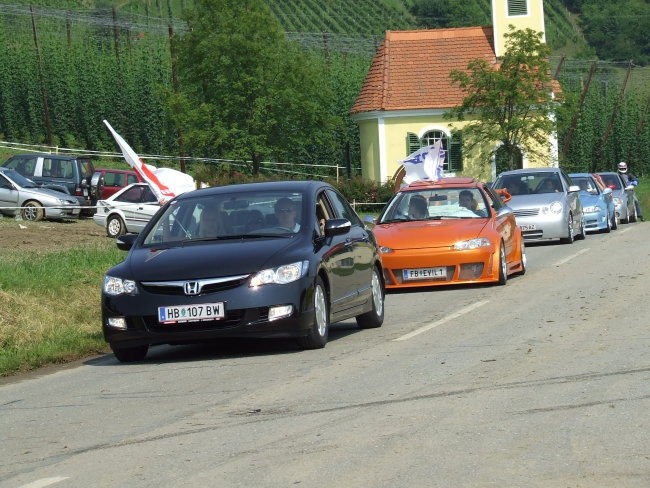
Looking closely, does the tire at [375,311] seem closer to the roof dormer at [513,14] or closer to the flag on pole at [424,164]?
the flag on pole at [424,164]

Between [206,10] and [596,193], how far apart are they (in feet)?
66.1

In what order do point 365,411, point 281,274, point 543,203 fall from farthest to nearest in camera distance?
point 543,203 → point 281,274 → point 365,411

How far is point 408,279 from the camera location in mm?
19312

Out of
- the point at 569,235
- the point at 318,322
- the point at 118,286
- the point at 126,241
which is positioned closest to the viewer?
the point at 118,286

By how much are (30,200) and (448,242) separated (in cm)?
2274

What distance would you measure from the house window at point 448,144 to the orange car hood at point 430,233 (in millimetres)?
43842

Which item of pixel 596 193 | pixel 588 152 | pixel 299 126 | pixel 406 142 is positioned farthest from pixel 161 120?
pixel 596 193

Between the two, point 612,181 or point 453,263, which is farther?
point 612,181

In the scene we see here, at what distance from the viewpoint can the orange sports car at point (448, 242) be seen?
19125 mm

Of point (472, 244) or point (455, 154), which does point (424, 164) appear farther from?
point (455, 154)

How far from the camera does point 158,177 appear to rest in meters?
27.1

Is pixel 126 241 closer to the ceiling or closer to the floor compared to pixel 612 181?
closer to the ceiling

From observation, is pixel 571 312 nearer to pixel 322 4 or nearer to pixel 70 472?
pixel 70 472

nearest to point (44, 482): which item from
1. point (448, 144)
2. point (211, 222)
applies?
point (211, 222)
